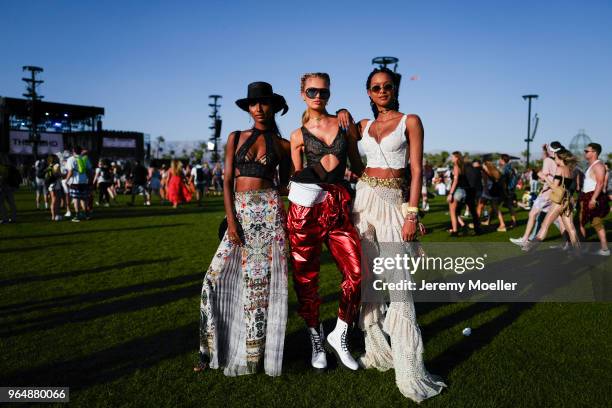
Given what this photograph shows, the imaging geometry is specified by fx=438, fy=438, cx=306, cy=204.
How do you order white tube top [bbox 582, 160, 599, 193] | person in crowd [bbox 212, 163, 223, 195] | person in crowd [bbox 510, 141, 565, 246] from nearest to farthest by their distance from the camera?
white tube top [bbox 582, 160, 599, 193] → person in crowd [bbox 510, 141, 565, 246] → person in crowd [bbox 212, 163, 223, 195]

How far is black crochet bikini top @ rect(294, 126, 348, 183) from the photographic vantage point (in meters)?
3.46

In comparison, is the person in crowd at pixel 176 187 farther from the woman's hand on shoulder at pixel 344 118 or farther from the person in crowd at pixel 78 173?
the woman's hand on shoulder at pixel 344 118

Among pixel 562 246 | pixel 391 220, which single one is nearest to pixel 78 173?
pixel 391 220

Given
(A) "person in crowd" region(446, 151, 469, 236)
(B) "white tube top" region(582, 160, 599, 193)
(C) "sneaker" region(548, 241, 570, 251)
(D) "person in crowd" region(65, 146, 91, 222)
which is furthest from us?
(D) "person in crowd" region(65, 146, 91, 222)

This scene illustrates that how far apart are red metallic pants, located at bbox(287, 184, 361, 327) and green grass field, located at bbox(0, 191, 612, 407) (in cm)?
61

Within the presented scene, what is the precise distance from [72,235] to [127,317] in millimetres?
6842

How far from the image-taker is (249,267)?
3510mm

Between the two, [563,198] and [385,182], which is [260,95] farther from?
[563,198]

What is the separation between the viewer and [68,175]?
40.2 ft

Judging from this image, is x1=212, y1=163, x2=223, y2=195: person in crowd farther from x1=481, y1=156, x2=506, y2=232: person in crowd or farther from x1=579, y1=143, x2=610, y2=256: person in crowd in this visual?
x1=579, y1=143, x2=610, y2=256: person in crowd

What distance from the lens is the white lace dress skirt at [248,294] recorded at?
349 centimetres

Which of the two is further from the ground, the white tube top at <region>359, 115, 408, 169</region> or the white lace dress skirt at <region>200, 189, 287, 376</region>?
the white tube top at <region>359, 115, 408, 169</region>

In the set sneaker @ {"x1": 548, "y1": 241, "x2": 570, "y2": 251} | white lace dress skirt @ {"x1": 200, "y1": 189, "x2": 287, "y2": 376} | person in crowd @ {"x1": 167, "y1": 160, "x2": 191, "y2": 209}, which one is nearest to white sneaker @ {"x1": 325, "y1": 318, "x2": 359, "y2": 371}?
white lace dress skirt @ {"x1": 200, "y1": 189, "x2": 287, "y2": 376}

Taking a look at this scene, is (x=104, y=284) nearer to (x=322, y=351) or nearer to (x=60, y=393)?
(x=60, y=393)
